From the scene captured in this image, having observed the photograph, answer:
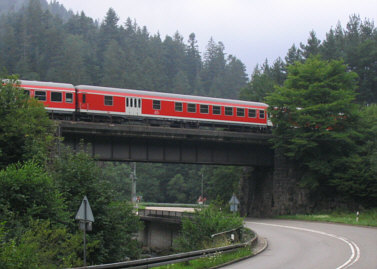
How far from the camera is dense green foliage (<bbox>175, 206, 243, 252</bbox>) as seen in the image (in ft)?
78.2

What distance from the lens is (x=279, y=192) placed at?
157 feet

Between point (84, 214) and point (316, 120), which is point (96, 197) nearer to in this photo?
point (84, 214)

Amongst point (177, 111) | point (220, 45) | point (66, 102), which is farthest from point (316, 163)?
point (220, 45)

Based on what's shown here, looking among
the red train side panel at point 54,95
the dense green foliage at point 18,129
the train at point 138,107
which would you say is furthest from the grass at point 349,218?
the dense green foliage at point 18,129

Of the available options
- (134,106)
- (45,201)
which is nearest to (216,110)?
(134,106)

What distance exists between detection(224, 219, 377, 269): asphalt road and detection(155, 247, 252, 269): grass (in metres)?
0.48

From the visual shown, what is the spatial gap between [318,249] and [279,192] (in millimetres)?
26182

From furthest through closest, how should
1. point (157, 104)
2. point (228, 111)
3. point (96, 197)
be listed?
point (228, 111)
point (157, 104)
point (96, 197)

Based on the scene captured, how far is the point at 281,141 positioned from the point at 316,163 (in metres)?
3.58

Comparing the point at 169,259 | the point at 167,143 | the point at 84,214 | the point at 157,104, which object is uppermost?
the point at 157,104

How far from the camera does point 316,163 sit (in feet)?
149

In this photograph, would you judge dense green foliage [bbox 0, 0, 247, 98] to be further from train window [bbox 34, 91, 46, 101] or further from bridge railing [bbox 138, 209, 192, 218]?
train window [bbox 34, 91, 46, 101]

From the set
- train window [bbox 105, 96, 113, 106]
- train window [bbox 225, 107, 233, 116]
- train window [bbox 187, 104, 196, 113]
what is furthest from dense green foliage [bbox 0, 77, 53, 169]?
train window [bbox 225, 107, 233, 116]

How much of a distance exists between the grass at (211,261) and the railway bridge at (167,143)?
64.9ft
